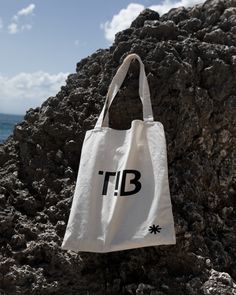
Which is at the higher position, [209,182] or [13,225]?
[209,182]

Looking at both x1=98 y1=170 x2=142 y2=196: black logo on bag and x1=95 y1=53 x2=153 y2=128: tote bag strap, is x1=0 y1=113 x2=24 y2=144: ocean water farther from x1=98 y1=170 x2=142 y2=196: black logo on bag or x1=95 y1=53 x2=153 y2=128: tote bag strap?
x1=98 y1=170 x2=142 y2=196: black logo on bag

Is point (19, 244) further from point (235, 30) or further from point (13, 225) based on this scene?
point (235, 30)

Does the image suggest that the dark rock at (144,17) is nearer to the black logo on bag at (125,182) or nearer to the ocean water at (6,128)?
the ocean water at (6,128)

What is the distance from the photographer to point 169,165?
2.62m

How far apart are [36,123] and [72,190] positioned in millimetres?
579

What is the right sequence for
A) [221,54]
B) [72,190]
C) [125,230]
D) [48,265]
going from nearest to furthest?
[125,230]
[48,265]
[72,190]
[221,54]

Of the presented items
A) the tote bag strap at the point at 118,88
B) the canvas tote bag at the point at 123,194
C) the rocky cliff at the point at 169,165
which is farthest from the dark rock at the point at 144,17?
the canvas tote bag at the point at 123,194

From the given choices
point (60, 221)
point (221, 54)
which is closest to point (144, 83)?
point (221, 54)

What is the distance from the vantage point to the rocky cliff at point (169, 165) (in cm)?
237

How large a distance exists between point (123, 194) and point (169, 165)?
0.49 m

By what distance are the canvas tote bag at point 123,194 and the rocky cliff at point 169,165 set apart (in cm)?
26

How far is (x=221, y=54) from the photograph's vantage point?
9.27 feet

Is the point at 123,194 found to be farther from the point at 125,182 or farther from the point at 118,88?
the point at 118,88

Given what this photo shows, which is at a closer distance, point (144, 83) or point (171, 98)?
point (144, 83)
